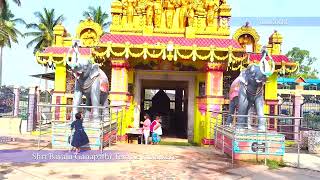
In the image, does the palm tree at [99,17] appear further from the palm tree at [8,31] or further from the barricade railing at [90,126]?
the barricade railing at [90,126]

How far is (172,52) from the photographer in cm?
1316

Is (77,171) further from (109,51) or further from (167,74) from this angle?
(167,74)

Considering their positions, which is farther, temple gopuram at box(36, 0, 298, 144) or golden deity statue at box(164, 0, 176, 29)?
golden deity statue at box(164, 0, 176, 29)

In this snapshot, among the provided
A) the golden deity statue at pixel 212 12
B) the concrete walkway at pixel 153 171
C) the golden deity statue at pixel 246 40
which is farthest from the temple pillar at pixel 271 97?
the concrete walkway at pixel 153 171

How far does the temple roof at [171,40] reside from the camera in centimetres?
1337

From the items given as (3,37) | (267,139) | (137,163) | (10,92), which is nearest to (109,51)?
(137,163)

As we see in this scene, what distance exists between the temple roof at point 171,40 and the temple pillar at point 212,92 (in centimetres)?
83

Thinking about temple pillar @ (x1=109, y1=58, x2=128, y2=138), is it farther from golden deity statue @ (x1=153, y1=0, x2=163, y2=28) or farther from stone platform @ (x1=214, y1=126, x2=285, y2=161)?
stone platform @ (x1=214, y1=126, x2=285, y2=161)

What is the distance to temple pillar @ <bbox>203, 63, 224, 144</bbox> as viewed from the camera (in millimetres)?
13328

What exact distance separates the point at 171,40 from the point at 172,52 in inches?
24.6

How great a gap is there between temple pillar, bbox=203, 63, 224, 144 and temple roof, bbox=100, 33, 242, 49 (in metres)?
0.83

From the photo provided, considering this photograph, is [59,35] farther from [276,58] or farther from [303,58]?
[303,58]

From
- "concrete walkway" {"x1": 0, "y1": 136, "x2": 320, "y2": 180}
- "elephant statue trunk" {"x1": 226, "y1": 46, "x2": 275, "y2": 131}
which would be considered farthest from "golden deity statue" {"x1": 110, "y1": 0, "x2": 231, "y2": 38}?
→ "concrete walkway" {"x1": 0, "y1": 136, "x2": 320, "y2": 180}

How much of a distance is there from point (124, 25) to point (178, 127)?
7712 millimetres
